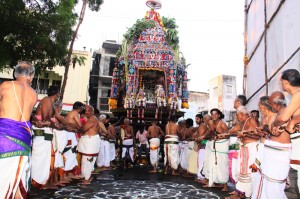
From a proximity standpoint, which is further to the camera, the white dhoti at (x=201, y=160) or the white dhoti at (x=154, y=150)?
the white dhoti at (x=154, y=150)

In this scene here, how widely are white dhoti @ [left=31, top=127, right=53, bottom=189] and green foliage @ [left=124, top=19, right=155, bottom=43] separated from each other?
11.3m

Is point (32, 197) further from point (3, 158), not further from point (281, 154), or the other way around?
point (281, 154)

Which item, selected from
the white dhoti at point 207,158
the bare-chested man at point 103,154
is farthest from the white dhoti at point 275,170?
the bare-chested man at point 103,154

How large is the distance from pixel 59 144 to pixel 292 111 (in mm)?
4673

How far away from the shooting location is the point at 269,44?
836 cm

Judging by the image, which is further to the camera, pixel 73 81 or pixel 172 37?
pixel 73 81

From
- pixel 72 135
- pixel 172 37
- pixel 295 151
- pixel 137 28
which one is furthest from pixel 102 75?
pixel 295 151

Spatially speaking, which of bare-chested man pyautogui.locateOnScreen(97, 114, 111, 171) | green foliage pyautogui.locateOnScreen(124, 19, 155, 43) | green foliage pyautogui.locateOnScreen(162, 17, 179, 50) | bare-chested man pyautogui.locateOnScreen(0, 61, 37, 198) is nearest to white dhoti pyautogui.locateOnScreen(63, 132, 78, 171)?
bare-chested man pyautogui.locateOnScreen(97, 114, 111, 171)

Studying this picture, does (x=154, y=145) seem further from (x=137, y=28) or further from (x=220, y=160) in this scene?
(x=137, y=28)

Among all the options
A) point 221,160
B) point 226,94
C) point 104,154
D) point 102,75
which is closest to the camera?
point 221,160

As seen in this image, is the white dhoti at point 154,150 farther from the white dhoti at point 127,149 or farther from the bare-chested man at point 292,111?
the bare-chested man at point 292,111

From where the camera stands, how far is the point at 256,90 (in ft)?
33.3

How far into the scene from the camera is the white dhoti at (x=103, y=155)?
32.7 ft

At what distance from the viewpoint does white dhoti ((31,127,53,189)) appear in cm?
522
